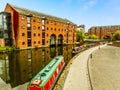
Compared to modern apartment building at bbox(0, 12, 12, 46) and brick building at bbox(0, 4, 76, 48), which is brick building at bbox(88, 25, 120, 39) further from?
modern apartment building at bbox(0, 12, 12, 46)

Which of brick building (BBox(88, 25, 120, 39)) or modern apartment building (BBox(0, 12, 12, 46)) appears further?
brick building (BBox(88, 25, 120, 39))

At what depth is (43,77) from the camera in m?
12.0

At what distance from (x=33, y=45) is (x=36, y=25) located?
7.29m

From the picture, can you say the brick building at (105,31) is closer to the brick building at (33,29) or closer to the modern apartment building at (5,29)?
the brick building at (33,29)

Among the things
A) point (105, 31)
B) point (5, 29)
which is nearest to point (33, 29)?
point (5, 29)

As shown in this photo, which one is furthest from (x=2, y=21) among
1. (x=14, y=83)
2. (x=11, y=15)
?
(x=14, y=83)

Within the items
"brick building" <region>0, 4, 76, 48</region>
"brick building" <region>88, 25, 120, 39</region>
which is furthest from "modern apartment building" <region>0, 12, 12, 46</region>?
"brick building" <region>88, 25, 120, 39</region>

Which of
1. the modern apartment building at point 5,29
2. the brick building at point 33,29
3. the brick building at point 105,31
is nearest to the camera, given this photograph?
the modern apartment building at point 5,29

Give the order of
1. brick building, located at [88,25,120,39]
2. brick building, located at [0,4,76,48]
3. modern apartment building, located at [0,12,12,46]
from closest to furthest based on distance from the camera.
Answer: modern apartment building, located at [0,12,12,46] < brick building, located at [0,4,76,48] < brick building, located at [88,25,120,39]

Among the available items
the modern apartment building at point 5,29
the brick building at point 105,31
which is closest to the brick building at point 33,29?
the modern apartment building at point 5,29

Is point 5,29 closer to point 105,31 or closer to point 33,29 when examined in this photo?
point 33,29

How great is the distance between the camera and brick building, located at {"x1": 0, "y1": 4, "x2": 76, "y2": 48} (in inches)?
1815

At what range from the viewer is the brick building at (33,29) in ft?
151

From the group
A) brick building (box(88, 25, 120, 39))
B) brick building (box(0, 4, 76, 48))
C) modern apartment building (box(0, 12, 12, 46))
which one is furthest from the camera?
brick building (box(88, 25, 120, 39))
